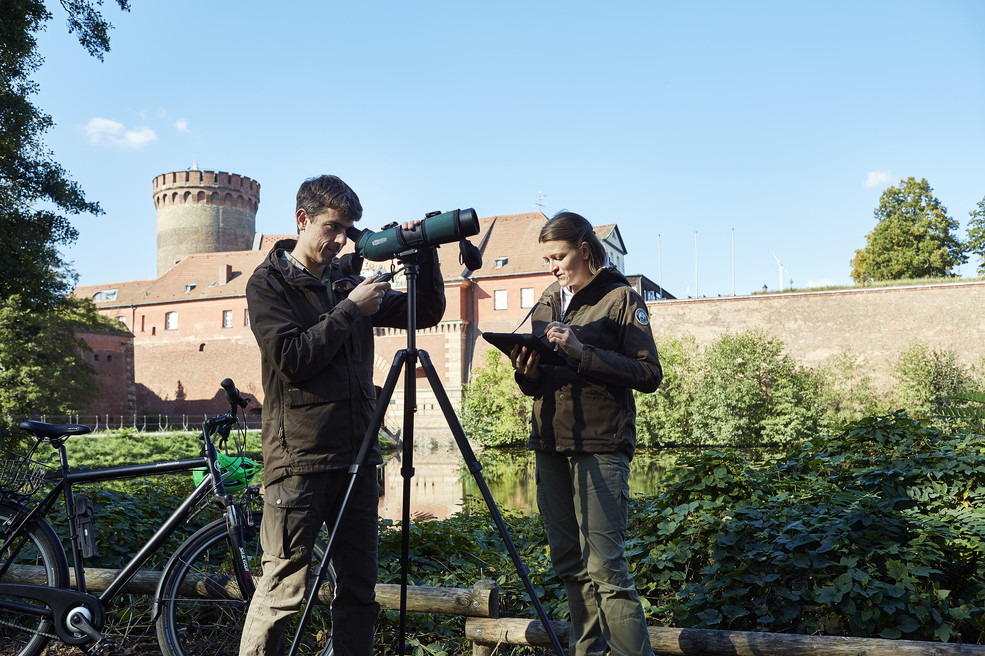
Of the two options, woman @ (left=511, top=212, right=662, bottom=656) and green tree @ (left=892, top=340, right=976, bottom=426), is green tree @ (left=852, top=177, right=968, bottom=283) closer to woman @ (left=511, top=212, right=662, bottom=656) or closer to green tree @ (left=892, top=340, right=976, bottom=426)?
green tree @ (left=892, top=340, right=976, bottom=426)

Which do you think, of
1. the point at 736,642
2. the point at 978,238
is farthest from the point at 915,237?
the point at 736,642

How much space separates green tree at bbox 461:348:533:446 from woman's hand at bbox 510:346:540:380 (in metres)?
23.2

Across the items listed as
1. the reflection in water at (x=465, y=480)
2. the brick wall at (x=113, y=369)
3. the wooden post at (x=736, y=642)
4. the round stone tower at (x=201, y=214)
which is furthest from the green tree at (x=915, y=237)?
the brick wall at (x=113, y=369)

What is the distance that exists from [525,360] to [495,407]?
2486cm

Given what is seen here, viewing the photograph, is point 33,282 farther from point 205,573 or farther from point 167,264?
point 167,264

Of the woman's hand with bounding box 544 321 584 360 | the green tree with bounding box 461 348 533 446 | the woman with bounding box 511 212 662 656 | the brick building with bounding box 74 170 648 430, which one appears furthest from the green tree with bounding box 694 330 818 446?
the woman's hand with bounding box 544 321 584 360

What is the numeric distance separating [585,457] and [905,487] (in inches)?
88.2

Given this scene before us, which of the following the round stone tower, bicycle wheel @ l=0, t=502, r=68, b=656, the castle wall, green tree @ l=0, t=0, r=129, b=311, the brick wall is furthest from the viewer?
the round stone tower

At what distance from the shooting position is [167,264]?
43625 mm

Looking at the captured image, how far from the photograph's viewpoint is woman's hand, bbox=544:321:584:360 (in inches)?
88.9

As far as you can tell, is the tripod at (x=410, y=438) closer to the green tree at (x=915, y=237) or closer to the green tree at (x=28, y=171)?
the green tree at (x=28, y=171)

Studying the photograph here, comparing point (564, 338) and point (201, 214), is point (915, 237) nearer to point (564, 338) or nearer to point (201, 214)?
point (564, 338)

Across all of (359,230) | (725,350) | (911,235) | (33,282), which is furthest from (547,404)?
(911,235)

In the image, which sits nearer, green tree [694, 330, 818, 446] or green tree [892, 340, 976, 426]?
green tree [694, 330, 818, 446]
